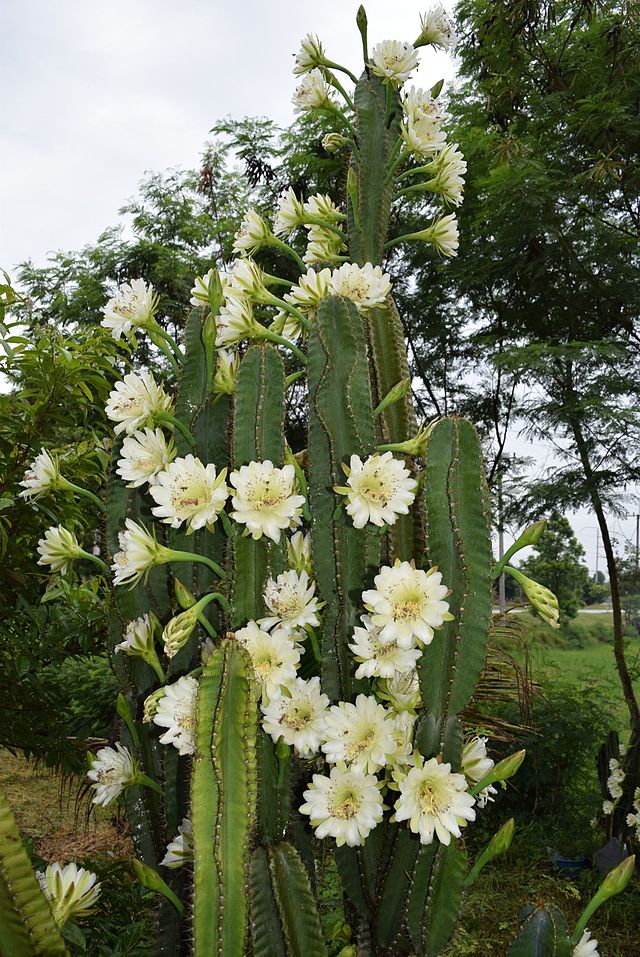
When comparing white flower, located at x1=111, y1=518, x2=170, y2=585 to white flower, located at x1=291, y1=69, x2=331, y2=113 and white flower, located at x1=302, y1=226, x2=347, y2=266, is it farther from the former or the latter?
white flower, located at x1=291, y1=69, x2=331, y2=113

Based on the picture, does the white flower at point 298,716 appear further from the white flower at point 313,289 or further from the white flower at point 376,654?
the white flower at point 313,289

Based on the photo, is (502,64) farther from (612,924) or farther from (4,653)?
(612,924)

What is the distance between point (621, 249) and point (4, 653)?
4009 mm

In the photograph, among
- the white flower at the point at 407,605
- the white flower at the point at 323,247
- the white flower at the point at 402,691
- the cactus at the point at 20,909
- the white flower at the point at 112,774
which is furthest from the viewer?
the white flower at the point at 323,247

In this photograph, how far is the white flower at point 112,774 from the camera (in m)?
1.05

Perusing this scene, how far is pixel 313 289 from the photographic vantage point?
1.11m

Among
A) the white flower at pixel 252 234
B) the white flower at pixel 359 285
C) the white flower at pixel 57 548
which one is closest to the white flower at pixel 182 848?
the white flower at pixel 57 548

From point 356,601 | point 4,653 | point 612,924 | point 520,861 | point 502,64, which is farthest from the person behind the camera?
point 502,64

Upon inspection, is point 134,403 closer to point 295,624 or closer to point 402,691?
point 295,624

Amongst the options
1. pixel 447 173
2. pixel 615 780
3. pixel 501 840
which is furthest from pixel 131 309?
pixel 615 780

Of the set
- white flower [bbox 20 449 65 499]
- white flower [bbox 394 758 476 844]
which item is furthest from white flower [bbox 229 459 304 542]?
white flower [bbox 20 449 65 499]

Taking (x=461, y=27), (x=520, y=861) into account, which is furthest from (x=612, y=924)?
(x=461, y=27)

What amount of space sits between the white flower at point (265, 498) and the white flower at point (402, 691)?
0.26 metres

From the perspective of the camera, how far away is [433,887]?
0.91 m
